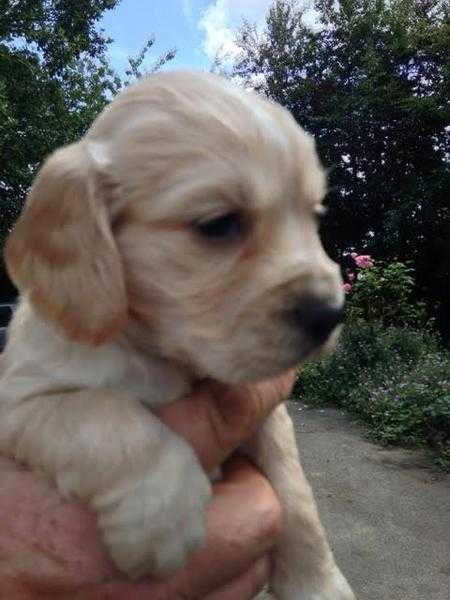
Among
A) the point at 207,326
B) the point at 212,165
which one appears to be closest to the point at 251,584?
the point at 207,326

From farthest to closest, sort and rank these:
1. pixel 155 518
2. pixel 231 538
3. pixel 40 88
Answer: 1. pixel 40 88
2. pixel 231 538
3. pixel 155 518

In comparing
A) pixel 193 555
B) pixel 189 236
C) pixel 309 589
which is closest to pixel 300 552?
pixel 309 589

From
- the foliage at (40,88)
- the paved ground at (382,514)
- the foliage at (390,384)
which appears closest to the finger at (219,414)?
the paved ground at (382,514)

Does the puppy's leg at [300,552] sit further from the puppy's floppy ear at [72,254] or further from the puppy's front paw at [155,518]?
the puppy's floppy ear at [72,254]

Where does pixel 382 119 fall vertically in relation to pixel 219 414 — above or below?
above

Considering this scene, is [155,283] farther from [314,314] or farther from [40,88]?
[40,88]

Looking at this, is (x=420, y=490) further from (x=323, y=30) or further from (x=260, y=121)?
(x=323, y=30)

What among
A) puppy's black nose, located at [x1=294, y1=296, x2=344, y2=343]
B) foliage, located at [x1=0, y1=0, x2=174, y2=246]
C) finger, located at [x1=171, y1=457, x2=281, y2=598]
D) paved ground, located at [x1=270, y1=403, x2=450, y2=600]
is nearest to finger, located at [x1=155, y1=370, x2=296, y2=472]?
finger, located at [x1=171, y1=457, x2=281, y2=598]
